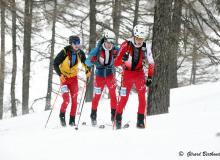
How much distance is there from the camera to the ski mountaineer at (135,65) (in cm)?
890

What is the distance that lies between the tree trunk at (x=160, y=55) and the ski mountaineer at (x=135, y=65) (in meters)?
1.77

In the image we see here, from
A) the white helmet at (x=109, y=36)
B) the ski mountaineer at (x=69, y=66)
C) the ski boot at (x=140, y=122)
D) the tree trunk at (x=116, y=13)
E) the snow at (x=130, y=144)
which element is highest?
the tree trunk at (x=116, y=13)

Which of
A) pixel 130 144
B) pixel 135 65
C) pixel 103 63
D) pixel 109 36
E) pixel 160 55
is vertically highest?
pixel 109 36

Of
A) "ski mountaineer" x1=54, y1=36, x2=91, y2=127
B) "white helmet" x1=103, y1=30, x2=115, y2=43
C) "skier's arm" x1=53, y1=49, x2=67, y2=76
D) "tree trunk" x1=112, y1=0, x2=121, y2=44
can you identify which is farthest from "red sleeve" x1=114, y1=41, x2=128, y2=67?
"tree trunk" x1=112, y1=0, x2=121, y2=44

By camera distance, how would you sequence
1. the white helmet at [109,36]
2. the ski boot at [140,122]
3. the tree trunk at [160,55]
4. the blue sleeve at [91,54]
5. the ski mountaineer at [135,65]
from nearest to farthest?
the ski boot at [140,122] → the ski mountaineer at [135,65] → the white helmet at [109,36] → the blue sleeve at [91,54] → the tree trunk at [160,55]

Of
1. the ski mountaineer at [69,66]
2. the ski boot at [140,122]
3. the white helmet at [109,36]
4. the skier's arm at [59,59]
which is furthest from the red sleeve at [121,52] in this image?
the skier's arm at [59,59]

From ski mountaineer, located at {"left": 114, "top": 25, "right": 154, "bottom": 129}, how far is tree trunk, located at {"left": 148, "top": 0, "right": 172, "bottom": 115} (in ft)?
5.82

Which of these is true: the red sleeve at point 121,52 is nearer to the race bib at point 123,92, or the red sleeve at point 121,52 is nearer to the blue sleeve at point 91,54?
the race bib at point 123,92

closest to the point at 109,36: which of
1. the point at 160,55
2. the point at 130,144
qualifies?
the point at 160,55

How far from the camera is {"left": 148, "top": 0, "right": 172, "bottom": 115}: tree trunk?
35.2 feet

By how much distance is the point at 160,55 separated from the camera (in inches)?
427

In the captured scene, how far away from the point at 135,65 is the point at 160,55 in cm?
198

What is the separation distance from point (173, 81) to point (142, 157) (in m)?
14.8

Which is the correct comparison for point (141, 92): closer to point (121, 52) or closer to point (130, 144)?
point (121, 52)
